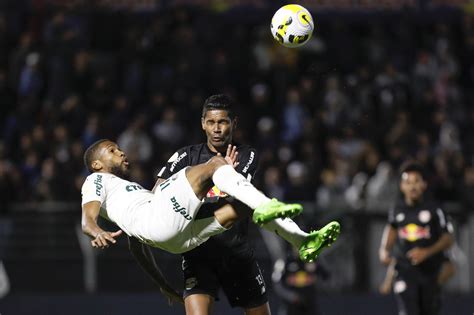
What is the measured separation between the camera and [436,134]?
17547 mm

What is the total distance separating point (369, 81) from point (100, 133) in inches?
168

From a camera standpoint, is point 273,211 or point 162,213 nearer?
point 273,211

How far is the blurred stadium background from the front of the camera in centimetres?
1552

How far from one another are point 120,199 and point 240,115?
846cm

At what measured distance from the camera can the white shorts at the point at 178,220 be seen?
7.96 m

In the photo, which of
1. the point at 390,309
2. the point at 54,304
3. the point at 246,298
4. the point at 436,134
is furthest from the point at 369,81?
the point at 246,298

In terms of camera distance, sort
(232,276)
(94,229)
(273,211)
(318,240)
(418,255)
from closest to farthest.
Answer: (273,211) < (318,240) < (94,229) < (232,276) < (418,255)

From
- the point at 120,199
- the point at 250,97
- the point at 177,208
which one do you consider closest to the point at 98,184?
the point at 120,199

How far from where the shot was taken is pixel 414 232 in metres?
11.4

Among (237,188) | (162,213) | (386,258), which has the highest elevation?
(237,188)

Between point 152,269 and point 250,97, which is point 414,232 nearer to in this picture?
point 152,269

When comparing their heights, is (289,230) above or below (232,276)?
above

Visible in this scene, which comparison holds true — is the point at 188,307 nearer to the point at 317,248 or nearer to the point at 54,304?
the point at 317,248

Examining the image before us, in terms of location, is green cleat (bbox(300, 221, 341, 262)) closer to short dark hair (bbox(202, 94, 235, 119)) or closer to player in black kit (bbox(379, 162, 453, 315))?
short dark hair (bbox(202, 94, 235, 119))
